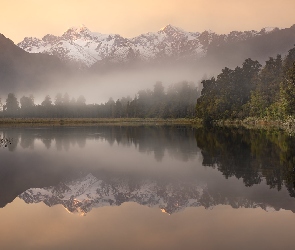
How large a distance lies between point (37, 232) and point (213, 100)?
133498mm

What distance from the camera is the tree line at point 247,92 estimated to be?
122 metres

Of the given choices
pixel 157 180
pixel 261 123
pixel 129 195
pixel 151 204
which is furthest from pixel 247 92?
pixel 151 204

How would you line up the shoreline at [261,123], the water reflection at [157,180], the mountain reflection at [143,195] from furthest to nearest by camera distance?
the shoreline at [261,123] < the water reflection at [157,180] < the mountain reflection at [143,195]

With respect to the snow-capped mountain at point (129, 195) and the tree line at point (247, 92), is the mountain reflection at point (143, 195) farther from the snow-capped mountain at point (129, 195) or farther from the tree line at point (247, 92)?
the tree line at point (247, 92)

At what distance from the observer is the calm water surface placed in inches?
614

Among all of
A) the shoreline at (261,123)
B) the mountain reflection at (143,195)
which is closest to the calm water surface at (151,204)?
the mountain reflection at (143,195)

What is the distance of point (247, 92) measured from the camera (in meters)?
143

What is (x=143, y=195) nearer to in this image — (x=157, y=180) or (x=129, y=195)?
(x=129, y=195)

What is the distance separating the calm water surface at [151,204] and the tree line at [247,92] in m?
81.6

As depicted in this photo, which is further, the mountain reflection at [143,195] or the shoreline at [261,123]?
the shoreline at [261,123]

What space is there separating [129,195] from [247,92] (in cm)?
12569

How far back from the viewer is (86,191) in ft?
83.3

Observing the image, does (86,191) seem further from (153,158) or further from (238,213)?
(153,158)

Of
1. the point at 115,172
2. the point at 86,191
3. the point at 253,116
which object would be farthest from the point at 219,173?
the point at 253,116
